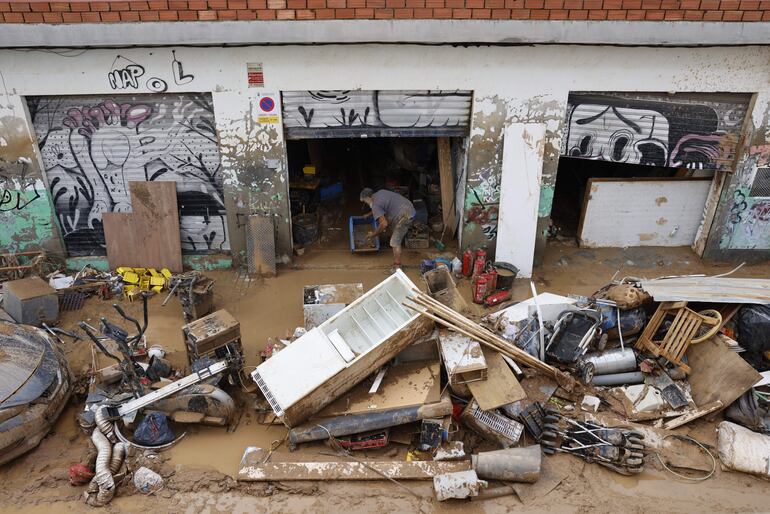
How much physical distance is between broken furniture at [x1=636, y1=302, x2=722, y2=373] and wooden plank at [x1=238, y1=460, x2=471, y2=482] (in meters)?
3.09

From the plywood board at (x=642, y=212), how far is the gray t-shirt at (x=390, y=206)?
132 inches

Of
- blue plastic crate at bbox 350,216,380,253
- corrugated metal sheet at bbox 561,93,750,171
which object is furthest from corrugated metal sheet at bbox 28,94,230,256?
corrugated metal sheet at bbox 561,93,750,171

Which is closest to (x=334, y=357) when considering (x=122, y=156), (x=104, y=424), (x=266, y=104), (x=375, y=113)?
(x=104, y=424)

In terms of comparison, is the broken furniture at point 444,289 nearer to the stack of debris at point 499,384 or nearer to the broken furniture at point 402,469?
the stack of debris at point 499,384

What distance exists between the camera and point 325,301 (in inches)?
291

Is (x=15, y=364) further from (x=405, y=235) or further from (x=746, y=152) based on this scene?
(x=746, y=152)

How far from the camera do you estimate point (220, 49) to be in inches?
312

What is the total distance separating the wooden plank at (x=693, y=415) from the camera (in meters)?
6.20

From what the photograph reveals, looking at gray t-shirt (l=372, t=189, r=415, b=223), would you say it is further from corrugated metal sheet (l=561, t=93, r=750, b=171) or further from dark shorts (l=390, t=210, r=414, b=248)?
corrugated metal sheet (l=561, t=93, r=750, b=171)

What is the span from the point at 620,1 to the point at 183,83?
254 inches

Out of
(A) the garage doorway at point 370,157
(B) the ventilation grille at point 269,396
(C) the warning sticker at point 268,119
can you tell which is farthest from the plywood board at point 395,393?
(C) the warning sticker at point 268,119

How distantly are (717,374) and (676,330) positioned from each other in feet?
2.23

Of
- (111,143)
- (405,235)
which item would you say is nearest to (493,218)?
(405,235)

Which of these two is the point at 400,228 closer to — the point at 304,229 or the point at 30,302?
the point at 304,229
